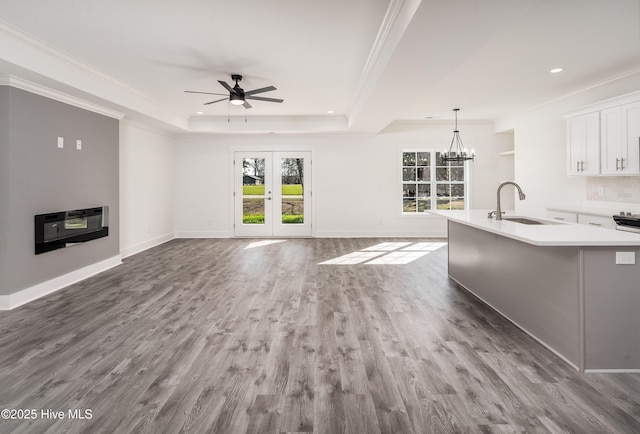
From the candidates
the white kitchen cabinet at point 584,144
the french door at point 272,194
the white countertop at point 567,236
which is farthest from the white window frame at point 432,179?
the white countertop at point 567,236

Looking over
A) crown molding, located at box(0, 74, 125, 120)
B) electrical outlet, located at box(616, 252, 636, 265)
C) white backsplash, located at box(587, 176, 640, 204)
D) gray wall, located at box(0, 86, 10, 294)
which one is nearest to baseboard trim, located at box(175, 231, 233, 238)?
crown molding, located at box(0, 74, 125, 120)

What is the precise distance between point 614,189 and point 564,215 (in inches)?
27.8

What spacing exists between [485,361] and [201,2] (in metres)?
3.68

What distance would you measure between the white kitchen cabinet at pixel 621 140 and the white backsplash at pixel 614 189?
15.3 inches

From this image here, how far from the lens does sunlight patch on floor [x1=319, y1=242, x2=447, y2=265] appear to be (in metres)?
5.73

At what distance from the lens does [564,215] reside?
5.34 metres

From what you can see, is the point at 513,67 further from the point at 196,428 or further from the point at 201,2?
the point at 196,428

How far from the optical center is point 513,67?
14.5 feet

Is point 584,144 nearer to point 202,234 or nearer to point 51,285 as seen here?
point 51,285

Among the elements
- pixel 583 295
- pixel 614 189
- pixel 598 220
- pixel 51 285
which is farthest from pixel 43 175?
pixel 614 189

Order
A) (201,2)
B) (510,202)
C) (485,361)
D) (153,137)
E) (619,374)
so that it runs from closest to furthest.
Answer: (619,374), (485,361), (201,2), (153,137), (510,202)

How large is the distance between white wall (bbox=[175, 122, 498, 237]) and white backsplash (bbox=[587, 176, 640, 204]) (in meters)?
3.33

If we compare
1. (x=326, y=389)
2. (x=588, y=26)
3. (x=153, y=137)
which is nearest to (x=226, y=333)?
(x=326, y=389)

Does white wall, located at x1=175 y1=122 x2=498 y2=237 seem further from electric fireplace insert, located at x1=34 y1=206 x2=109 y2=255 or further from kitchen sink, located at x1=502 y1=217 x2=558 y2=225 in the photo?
kitchen sink, located at x1=502 y1=217 x2=558 y2=225
